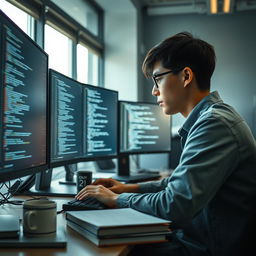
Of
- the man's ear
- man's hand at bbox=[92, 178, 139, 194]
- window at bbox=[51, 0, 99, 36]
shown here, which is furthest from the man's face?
window at bbox=[51, 0, 99, 36]

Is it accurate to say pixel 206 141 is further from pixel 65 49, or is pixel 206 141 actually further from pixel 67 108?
pixel 65 49

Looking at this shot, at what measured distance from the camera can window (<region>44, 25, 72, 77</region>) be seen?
8.47 ft

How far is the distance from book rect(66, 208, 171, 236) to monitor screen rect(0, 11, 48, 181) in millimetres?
231

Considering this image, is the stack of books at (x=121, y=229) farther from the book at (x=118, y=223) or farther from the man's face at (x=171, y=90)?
the man's face at (x=171, y=90)

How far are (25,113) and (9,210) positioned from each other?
357 mm

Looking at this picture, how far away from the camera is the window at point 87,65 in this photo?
3238 mm

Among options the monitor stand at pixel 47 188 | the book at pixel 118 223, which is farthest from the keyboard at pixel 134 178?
the book at pixel 118 223

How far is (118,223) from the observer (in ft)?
2.88

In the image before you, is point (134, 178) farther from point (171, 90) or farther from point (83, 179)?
point (171, 90)

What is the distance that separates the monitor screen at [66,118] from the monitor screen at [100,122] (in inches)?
3.1

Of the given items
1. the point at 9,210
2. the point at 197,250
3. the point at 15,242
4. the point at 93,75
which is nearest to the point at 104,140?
the point at 9,210

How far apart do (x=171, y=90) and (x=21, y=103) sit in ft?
1.82

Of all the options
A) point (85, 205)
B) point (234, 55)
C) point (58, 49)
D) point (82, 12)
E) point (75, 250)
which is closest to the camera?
point (75, 250)

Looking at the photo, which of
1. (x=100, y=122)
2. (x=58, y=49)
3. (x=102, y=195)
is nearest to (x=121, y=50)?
(x=58, y=49)
